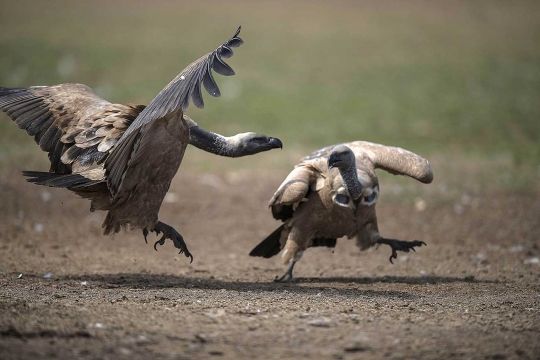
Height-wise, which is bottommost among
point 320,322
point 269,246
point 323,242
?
point 320,322

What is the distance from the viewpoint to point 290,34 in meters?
22.3

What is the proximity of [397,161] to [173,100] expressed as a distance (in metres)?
2.59

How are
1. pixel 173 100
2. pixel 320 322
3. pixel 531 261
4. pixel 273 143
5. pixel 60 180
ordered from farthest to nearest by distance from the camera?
1. pixel 531 261
2. pixel 273 143
3. pixel 60 180
4. pixel 173 100
5. pixel 320 322

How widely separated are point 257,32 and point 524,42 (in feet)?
27.0

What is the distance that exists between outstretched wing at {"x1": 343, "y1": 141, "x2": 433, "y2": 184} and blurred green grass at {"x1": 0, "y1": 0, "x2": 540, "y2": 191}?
4.10 m

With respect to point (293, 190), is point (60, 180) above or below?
below

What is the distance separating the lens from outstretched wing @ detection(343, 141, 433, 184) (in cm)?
663

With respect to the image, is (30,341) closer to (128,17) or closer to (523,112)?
(523,112)

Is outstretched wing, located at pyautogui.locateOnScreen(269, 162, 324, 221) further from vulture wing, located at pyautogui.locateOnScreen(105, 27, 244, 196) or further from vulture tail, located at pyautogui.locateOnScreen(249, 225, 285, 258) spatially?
vulture wing, located at pyautogui.locateOnScreen(105, 27, 244, 196)

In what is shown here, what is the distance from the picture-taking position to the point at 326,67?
63.8 feet

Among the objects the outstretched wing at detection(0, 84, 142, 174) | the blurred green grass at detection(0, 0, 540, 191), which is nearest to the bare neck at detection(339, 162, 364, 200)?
the outstretched wing at detection(0, 84, 142, 174)

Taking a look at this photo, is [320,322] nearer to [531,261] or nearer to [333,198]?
[333,198]

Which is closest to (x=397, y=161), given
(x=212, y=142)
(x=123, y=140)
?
(x=212, y=142)

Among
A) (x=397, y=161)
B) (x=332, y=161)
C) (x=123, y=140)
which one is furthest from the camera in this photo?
(x=397, y=161)
